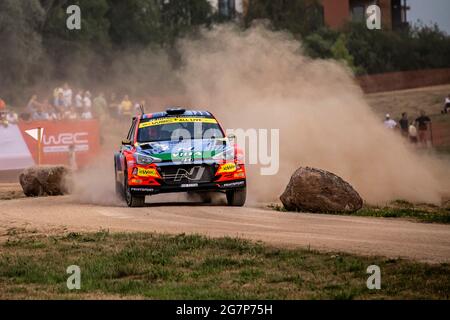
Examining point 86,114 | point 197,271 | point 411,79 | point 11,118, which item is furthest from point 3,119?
point 411,79

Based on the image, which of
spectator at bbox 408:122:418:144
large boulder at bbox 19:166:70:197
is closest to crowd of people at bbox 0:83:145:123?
large boulder at bbox 19:166:70:197

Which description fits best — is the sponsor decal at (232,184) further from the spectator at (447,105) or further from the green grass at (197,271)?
the spectator at (447,105)

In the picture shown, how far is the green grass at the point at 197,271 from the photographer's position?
10.4m

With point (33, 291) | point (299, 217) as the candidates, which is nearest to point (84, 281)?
point (33, 291)

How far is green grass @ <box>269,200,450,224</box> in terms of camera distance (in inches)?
656

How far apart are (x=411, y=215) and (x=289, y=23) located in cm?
4960

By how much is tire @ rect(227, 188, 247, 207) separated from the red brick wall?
4561 centimetres

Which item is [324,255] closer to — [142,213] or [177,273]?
[177,273]

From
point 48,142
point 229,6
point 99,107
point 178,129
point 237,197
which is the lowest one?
point 237,197

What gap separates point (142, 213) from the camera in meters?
17.5

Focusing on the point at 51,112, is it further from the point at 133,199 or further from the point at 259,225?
the point at 259,225

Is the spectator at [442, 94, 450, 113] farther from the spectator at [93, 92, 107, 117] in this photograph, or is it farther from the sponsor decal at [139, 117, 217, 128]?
the sponsor decal at [139, 117, 217, 128]

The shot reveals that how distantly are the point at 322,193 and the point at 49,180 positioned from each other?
8.06 m

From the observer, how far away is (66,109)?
120 feet
